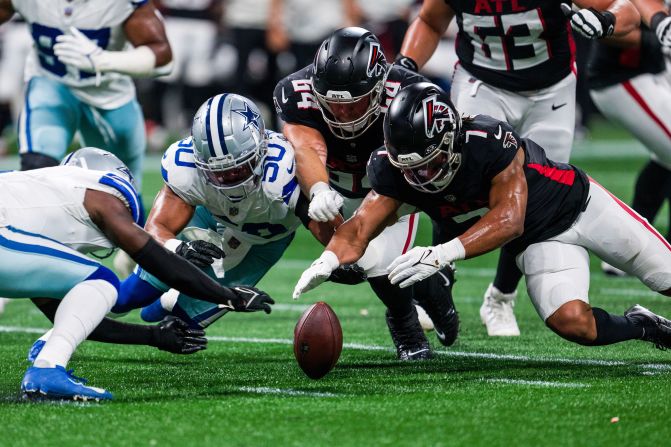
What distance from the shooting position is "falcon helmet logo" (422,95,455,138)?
452 centimetres

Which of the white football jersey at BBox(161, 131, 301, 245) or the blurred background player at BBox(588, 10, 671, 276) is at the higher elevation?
the white football jersey at BBox(161, 131, 301, 245)

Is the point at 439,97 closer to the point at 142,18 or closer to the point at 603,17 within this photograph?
Result: the point at 603,17

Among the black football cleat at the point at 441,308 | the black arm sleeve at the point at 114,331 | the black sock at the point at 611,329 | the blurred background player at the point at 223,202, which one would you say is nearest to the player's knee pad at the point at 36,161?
the blurred background player at the point at 223,202

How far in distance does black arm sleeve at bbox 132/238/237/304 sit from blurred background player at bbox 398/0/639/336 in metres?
1.99

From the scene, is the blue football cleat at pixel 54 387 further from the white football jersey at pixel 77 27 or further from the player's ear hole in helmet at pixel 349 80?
the white football jersey at pixel 77 27

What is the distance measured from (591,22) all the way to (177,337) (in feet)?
8.00

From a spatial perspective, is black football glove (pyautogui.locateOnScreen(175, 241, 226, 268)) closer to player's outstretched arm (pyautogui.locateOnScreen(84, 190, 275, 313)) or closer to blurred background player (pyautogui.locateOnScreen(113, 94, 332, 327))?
blurred background player (pyautogui.locateOnScreen(113, 94, 332, 327))

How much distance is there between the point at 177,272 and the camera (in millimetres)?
4332

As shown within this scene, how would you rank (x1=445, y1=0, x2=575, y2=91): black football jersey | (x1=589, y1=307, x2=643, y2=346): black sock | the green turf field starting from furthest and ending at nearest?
(x1=445, y1=0, x2=575, y2=91): black football jersey
(x1=589, y1=307, x2=643, y2=346): black sock
the green turf field

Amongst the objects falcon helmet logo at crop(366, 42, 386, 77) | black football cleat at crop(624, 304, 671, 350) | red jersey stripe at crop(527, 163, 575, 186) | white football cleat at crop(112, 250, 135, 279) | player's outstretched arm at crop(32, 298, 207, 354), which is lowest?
white football cleat at crop(112, 250, 135, 279)

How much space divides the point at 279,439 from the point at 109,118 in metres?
3.99

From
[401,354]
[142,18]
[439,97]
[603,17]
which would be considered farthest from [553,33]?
[142,18]

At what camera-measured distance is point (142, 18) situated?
7.05 metres

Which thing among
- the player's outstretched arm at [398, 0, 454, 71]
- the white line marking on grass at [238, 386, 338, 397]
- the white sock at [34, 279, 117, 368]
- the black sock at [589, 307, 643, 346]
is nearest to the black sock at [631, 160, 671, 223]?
the player's outstretched arm at [398, 0, 454, 71]
